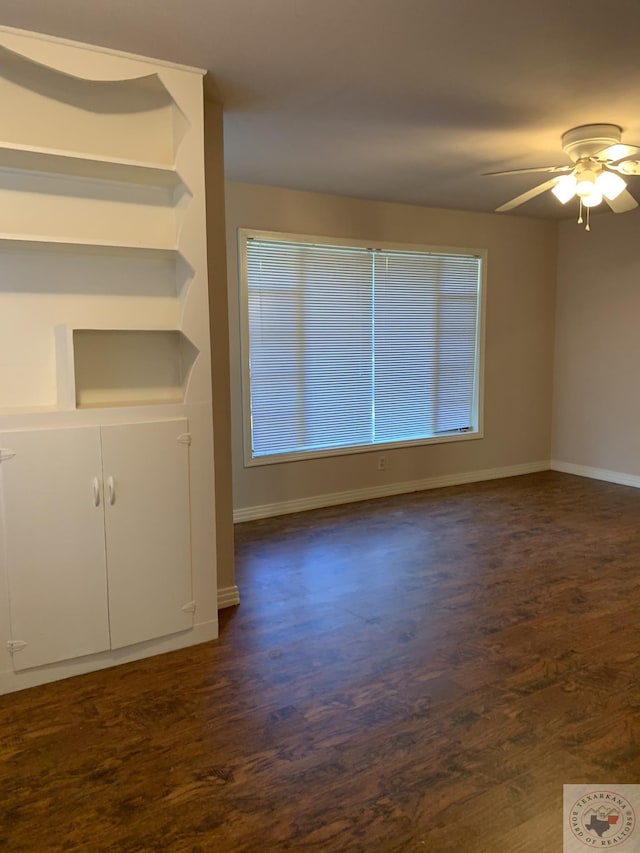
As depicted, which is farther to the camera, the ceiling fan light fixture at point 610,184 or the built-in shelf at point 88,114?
the ceiling fan light fixture at point 610,184

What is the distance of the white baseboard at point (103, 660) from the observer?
2582 millimetres

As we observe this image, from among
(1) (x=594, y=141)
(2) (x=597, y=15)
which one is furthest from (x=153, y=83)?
(1) (x=594, y=141)

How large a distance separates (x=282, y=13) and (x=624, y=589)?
333 centimetres

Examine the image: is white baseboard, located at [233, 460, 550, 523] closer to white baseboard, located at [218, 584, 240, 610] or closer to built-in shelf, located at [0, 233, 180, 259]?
white baseboard, located at [218, 584, 240, 610]

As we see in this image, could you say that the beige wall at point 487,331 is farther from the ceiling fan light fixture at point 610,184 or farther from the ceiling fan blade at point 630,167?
the ceiling fan blade at point 630,167

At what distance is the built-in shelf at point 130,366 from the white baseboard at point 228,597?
3.58 feet

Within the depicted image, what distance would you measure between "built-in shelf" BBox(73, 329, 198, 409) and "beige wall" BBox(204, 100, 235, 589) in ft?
0.72

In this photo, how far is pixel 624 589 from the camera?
11.6 feet

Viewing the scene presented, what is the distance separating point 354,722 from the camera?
2342 mm

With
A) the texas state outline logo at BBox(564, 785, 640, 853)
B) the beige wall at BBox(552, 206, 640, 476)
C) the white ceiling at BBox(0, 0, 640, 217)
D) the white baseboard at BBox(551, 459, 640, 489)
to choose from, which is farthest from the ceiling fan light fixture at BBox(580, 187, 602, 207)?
the white baseboard at BBox(551, 459, 640, 489)

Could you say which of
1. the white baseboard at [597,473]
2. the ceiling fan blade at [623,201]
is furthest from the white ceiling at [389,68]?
the white baseboard at [597,473]

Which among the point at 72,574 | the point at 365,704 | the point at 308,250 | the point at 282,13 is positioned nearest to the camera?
the point at 282,13

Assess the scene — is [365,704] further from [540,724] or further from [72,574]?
[72,574]

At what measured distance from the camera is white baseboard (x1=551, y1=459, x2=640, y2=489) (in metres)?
5.95
